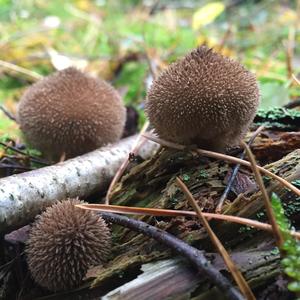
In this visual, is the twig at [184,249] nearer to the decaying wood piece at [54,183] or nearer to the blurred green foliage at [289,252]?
the blurred green foliage at [289,252]

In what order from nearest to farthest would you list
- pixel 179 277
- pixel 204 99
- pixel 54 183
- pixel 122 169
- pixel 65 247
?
pixel 179 277, pixel 65 247, pixel 204 99, pixel 54 183, pixel 122 169

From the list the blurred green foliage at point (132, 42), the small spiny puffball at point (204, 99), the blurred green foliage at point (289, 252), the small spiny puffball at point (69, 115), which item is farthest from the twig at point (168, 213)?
the blurred green foliage at point (132, 42)

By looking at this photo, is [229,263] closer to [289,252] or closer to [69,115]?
[289,252]

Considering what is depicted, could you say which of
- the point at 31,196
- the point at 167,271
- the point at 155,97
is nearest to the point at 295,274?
the point at 167,271

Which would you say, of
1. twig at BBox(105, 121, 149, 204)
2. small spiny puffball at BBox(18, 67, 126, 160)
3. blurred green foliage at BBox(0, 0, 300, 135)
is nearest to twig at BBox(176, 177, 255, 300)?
twig at BBox(105, 121, 149, 204)

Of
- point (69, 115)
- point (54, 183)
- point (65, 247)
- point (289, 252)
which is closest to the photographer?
point (289, 252)

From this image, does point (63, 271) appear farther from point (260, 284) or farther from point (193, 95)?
point (193, 95)

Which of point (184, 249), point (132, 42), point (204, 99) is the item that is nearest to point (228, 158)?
point (204, 99)
